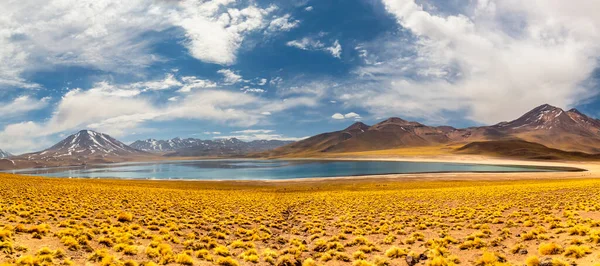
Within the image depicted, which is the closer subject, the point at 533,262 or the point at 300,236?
the point at 533,262

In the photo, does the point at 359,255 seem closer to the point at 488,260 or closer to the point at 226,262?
the point at 488,260

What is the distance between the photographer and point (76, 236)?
49.5 feet

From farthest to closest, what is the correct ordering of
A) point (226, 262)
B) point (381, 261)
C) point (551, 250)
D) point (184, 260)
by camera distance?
1. point (381, 261)
2. point (226, 262)
3. point (184, 260)
4. point (551, 250)

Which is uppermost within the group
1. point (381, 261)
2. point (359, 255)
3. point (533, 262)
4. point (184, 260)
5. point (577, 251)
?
point (577, 251)

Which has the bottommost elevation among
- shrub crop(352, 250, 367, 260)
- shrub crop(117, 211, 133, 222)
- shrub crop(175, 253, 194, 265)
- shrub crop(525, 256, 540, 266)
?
shrub crop(352, 250, 367, 260)

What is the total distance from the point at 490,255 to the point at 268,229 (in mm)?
14146

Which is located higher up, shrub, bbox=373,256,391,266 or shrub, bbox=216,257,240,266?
shrub, bbox=216,257,240,266

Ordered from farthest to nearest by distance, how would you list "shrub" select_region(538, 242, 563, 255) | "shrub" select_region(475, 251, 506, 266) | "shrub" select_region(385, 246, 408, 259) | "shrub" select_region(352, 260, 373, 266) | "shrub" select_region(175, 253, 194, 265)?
"shrub" select_region(385, 246, 408, 259) → "shrub" select_region(352, 260, 373, 266) → "shrub" select_region(175, 253, 194, 265) → "shrub" select_region(538, 242, 563, 255) → "shrub" select_region(475, 251, 506, 266)

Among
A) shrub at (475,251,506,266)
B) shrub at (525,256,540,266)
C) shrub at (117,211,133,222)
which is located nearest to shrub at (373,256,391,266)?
shrub at (475,251,506,266)

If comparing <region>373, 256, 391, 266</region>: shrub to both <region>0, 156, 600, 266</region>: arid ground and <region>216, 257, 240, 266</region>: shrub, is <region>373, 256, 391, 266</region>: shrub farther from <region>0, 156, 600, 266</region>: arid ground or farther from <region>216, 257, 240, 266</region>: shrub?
<region>216, 257, 240, 266</region>: shrub

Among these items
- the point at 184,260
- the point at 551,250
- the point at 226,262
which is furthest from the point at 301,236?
the point at 551,250

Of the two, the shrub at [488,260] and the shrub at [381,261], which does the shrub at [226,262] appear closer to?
the shrub at [381,261]

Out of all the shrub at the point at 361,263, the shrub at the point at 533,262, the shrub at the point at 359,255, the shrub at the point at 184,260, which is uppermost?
the shrub at the point at 533,262

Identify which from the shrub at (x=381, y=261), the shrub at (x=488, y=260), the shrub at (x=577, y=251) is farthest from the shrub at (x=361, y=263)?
the shrub at (x=577, y=251)
